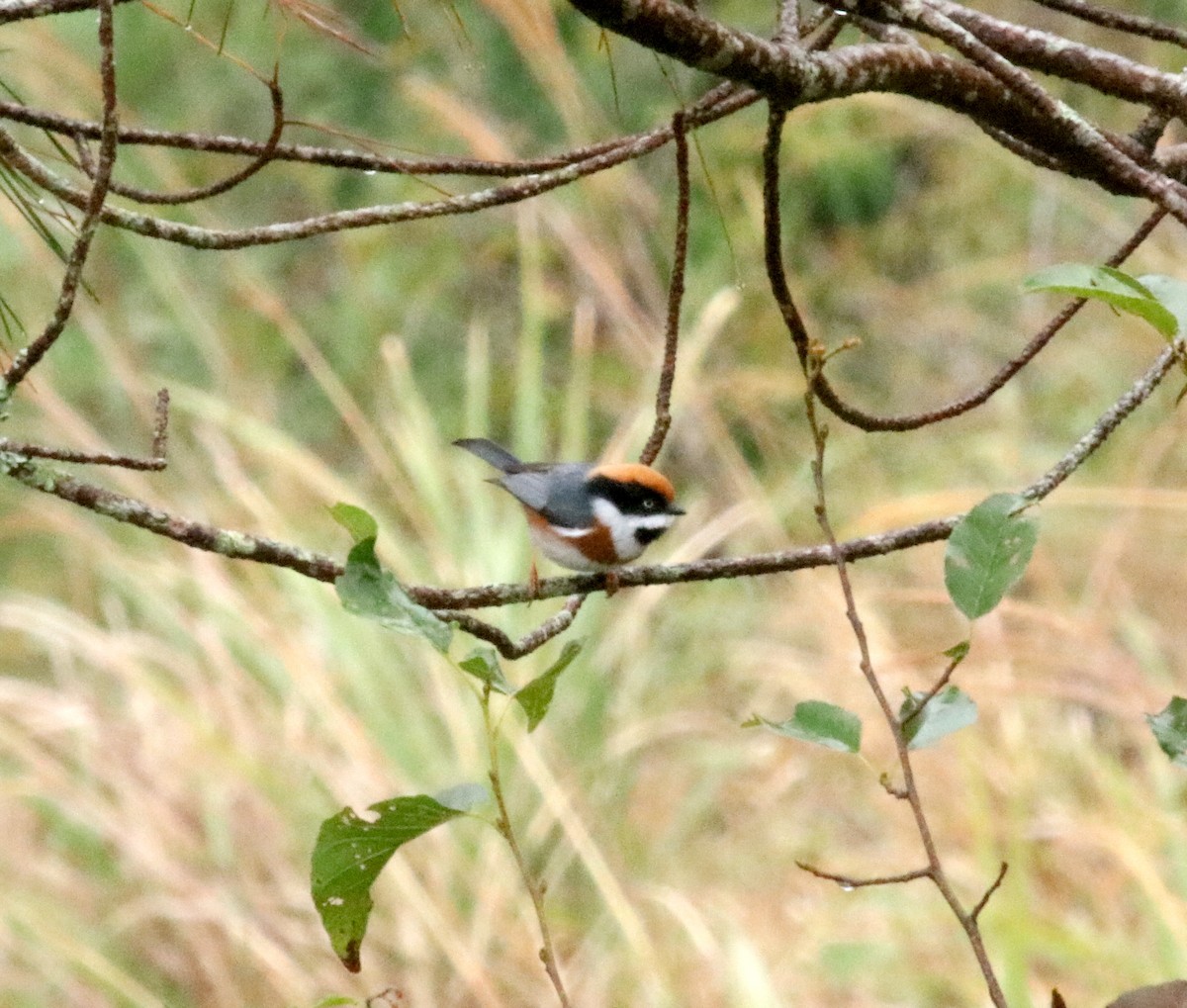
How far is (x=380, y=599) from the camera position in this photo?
0.94 meters

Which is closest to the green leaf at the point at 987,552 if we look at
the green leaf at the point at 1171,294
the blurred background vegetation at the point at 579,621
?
the green leaf at the point at 1171,294

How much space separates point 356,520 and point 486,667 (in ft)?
0.41

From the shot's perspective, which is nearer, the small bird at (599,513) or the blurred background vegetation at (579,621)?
the small bird at (599,513)

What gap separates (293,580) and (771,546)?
151 centimetres

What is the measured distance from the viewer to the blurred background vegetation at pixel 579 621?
144 inches

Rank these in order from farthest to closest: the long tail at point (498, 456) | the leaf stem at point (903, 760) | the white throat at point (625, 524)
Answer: the long tail at point (498, 456) < the white throat at point (625, 524) < the leaf stem at point (903, 760)

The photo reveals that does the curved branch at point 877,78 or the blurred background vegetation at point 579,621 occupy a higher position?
the blurred background vegetation at point 579,621

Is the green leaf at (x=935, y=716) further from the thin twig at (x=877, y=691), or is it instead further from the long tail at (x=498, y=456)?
the long tail at (x=498, y=456)

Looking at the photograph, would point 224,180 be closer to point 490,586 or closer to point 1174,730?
point 490,586

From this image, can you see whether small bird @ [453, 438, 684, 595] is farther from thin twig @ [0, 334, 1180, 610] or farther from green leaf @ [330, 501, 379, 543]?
green leaf @ [330, 501, 379, 543]

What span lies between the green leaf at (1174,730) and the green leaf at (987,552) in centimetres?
13

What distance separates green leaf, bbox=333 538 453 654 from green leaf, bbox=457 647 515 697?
0.8 inches

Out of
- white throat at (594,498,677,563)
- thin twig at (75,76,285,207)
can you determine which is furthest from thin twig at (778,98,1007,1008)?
white throat at (594,498,677,563)

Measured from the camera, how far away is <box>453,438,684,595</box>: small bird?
8.19 feet
